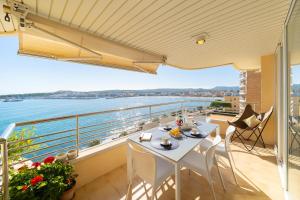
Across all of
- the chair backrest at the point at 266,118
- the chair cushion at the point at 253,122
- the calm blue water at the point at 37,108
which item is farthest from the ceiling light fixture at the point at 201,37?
the calm blue water at the point at 37,108

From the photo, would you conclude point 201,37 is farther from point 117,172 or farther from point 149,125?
point 117,172

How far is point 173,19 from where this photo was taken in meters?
1.58

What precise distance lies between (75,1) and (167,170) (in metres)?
2.06

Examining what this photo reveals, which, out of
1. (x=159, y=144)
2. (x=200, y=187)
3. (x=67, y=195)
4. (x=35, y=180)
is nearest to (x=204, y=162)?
(x=200, y=187)

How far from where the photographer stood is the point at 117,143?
2.31 meters

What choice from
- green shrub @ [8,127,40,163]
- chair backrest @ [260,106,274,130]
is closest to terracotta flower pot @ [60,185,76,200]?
green shrub @ [8,127,40,163]

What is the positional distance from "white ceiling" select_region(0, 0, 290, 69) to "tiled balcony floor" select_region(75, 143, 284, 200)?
221 centimetres

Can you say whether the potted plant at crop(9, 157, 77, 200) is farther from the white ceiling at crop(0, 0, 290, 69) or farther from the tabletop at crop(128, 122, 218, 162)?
the white ceiling at crop(0, 0, 290, 69)

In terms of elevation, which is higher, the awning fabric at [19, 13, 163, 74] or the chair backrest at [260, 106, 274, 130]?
the awning fabric at [19, 13, 163, 74]

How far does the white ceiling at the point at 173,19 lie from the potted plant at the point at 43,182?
5.51ft

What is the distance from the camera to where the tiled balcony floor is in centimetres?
164

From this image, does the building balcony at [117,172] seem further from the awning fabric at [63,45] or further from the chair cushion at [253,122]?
the awning fabric at [63,45]

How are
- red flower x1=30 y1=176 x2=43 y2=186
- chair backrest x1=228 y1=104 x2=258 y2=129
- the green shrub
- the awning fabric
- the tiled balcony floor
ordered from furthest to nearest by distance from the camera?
chair backrest x1=228 y1=104 x2=258 y2=129 < the tiled balcony floor < the awning fabric < the green shrub < red flower x1=30 y1=176 x2=43 y2=186

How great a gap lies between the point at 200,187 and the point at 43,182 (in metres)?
1.88
